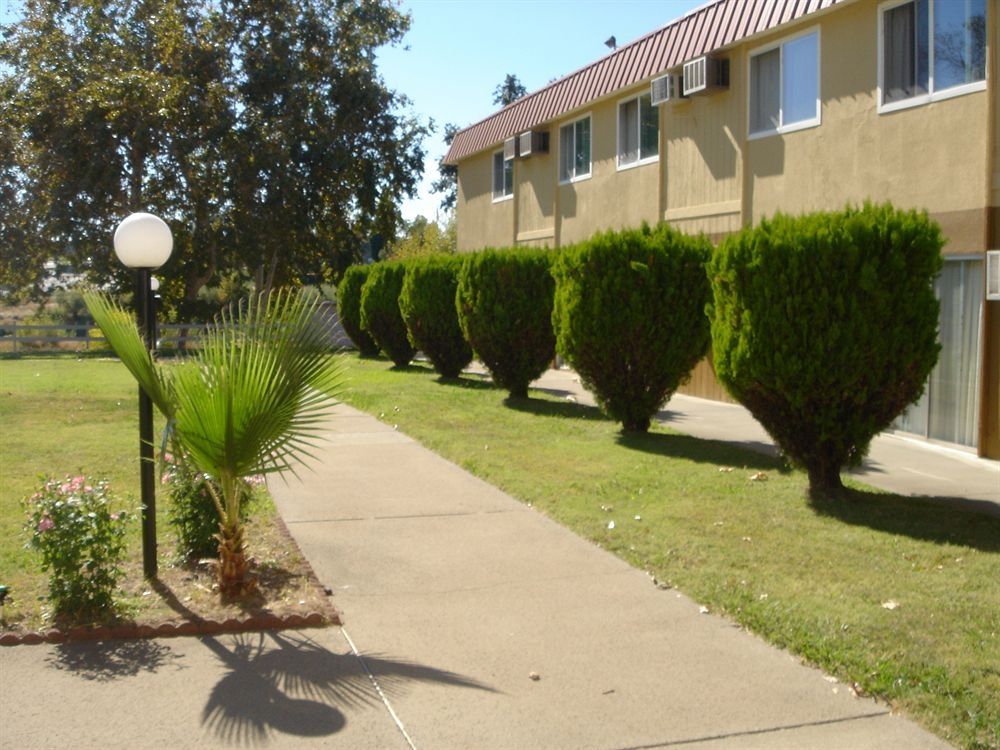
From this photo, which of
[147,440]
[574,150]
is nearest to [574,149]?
[574,150]

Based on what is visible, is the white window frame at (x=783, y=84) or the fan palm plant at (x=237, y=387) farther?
the white window frame at (x=783, y=84)

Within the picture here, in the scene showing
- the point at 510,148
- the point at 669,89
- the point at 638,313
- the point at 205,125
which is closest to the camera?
the point at 638,313

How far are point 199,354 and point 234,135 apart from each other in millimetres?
26670

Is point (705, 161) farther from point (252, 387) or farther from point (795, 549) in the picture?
point (252, 387)

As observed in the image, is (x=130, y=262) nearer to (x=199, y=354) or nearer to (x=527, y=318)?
(x=199, y=354)

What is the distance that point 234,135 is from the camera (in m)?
31.1

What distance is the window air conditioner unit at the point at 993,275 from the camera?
10.0 metres

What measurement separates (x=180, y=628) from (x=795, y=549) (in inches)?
151

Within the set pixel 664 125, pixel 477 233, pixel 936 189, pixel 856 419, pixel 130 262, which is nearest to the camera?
pixel 130 262

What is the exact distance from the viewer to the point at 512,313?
1491 cm

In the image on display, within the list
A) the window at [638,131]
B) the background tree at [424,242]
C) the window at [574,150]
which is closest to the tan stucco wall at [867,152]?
the window at [638,131]

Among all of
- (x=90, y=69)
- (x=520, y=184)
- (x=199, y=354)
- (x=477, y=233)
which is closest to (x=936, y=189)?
(x=199, y=354)

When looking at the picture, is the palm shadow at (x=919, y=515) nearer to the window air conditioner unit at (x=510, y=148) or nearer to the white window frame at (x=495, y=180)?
the window air conditioner unit at (x=510, y=148)

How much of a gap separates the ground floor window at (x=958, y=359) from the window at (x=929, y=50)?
1.80 meters
